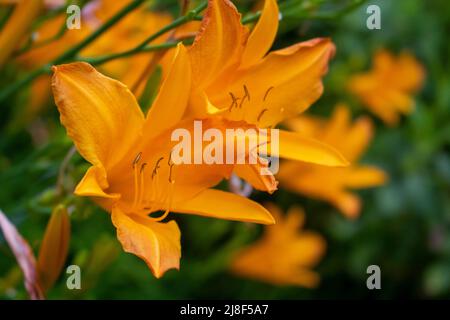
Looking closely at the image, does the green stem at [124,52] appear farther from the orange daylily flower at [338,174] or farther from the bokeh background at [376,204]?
the orange daylily flower at [338,174]

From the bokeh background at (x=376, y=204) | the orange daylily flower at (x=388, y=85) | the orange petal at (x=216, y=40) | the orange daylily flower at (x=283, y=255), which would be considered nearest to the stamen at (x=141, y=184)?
the orange petal at (x=216, y=40)

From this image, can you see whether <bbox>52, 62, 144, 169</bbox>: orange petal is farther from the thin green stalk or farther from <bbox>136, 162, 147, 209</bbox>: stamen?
the thin green stalk

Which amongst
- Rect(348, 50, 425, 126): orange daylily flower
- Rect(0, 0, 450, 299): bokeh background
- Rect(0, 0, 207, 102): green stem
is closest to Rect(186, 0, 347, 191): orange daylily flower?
Rect(0, 0, 207, 102): green stem

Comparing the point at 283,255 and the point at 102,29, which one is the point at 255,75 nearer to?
the point at 102,29

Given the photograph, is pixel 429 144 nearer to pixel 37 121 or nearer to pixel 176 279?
pixel 176 279

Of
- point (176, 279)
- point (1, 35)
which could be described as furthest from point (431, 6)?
point (1, 35)
